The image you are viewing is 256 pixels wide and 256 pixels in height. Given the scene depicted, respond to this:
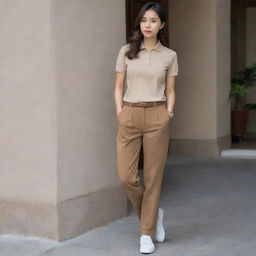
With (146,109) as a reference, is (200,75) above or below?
above

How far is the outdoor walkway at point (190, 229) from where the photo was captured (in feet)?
15.4

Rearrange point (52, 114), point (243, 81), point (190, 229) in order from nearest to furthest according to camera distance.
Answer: point (52, 114)
point (190, 229)
point (243, 81)

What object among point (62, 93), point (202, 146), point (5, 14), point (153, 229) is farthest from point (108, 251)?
point (202, 146)

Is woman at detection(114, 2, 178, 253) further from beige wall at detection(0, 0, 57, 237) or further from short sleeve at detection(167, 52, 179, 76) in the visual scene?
beige wall at detection(0, 0, 57, 237)

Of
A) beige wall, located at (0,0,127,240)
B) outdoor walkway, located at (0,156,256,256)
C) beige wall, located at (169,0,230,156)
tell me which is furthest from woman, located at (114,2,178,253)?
beige wall, located at (169,0,230,156)

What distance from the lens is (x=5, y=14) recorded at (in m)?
4.99

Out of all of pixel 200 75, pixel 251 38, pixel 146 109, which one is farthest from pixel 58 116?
pixel 251 38

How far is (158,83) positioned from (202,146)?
18.2 feet

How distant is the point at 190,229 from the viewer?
17.5ft

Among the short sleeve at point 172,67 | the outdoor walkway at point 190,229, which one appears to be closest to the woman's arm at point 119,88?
the short sleeve at point 172,67

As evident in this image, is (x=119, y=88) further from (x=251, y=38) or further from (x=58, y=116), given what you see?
(x=251, y=38)

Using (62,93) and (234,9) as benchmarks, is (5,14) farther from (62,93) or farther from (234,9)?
(234,9)

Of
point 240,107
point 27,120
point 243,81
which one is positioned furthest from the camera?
point 240,107

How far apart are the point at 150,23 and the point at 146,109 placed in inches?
26.0
